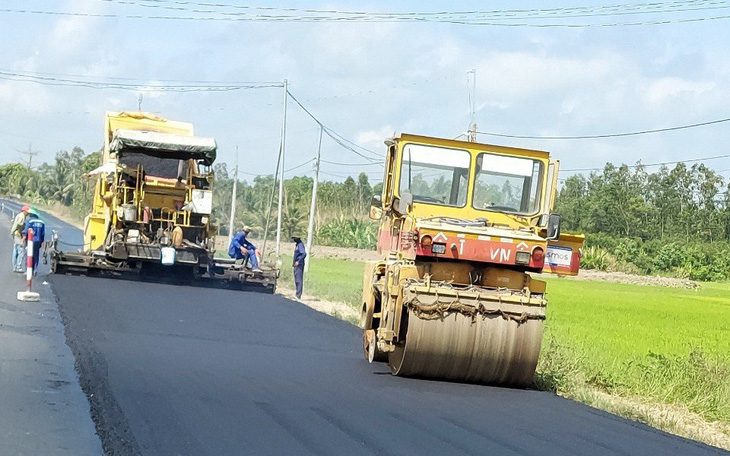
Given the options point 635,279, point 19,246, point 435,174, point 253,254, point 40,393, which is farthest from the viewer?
point 635,279

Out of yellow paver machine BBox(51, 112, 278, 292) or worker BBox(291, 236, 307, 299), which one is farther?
worker BBox(291, 236, 307, 299)

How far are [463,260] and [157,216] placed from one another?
14.2 m

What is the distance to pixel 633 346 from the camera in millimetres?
19328

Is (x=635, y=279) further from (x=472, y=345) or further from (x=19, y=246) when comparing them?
(x=472, y=345)

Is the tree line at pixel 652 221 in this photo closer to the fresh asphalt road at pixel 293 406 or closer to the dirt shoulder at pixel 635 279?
the dirt shoulder at pixel 635 279

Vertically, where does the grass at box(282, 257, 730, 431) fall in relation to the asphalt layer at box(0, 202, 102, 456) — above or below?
above

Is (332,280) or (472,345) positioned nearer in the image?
(472,345)

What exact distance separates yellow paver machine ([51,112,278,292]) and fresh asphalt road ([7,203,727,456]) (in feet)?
27.1

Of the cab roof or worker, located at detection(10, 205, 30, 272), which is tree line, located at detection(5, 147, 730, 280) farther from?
the cab roof

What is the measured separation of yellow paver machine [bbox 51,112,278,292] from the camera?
23828mm

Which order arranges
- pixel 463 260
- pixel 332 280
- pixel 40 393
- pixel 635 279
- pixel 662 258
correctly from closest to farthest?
pixel 40 393 < pixel 463 260 < pixel 332 280 < pixel 635 279 < pixel 662 258

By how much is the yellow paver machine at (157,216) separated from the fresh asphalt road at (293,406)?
27.1 feet

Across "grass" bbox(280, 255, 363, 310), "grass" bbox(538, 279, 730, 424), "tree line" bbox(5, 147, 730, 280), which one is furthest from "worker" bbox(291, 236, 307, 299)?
"tree line" bbox(5, 147, 730, 280)

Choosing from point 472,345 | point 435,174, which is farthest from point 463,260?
point 435,174
